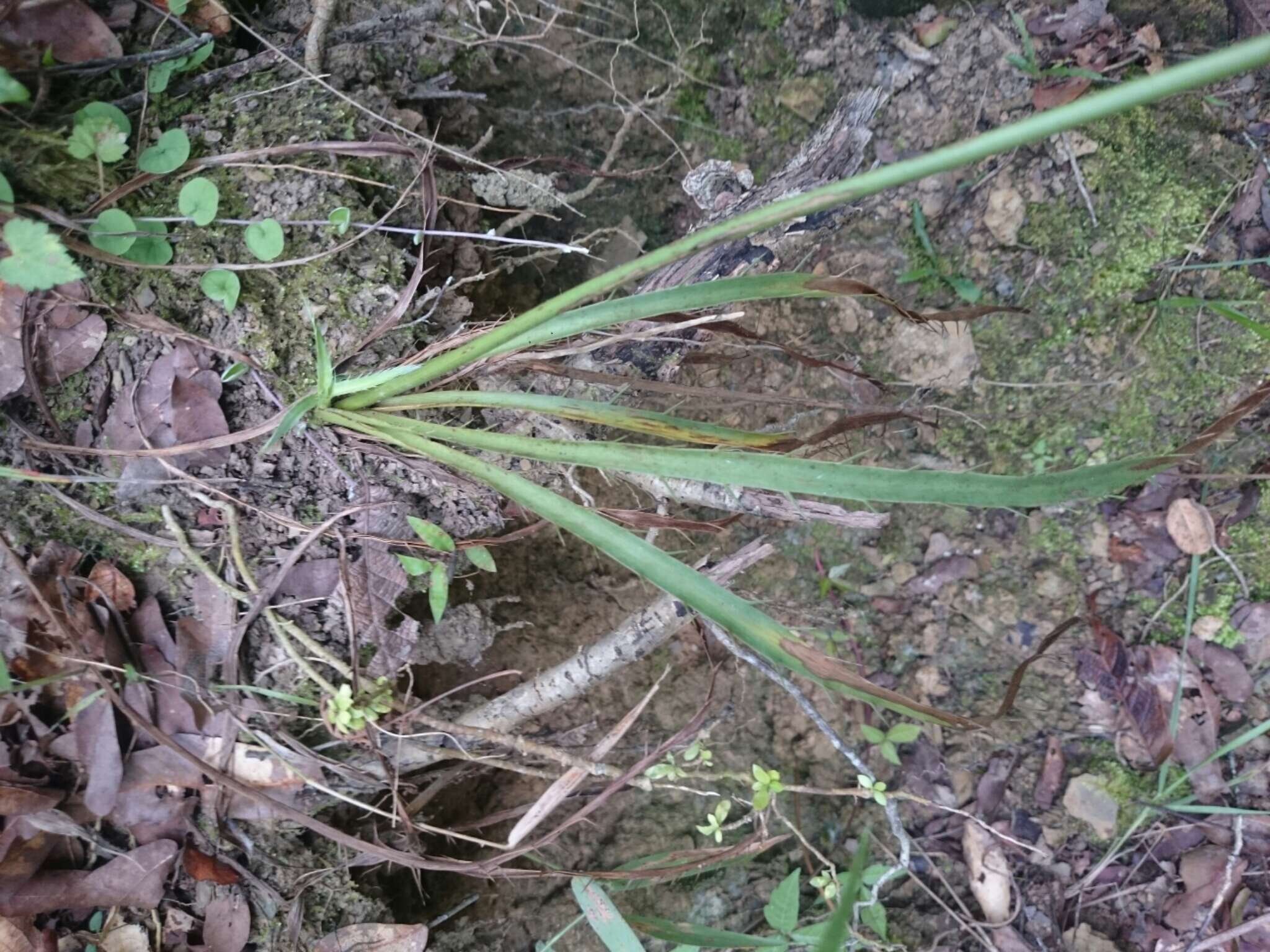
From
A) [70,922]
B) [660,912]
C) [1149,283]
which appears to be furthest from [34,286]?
[1149,283]

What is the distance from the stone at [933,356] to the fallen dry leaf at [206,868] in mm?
1250

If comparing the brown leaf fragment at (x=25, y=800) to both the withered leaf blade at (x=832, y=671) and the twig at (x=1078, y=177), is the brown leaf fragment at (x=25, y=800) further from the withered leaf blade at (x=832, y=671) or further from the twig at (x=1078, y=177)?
the twig at (x=1078, y=177)

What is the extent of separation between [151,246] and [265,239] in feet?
0.44

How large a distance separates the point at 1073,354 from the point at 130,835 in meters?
1.57

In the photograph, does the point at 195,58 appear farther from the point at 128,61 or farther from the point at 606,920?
the point at 606,920

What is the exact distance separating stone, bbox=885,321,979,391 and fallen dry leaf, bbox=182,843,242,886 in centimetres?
125

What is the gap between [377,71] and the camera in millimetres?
1038

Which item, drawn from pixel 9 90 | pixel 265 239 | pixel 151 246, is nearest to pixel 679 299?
pixel 265 239

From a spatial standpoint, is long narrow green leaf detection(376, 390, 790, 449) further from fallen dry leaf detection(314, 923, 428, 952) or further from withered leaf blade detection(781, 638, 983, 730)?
fallen dry leaf detection(314, 923, 428, 952)

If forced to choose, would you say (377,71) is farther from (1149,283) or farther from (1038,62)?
(1149,283)

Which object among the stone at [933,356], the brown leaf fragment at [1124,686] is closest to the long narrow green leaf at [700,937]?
the brown leaf fragment at [1124,686]

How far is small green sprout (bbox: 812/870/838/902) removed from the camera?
1150 millimetres

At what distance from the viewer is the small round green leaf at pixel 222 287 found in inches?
35.9

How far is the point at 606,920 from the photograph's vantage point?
1.01 metres
